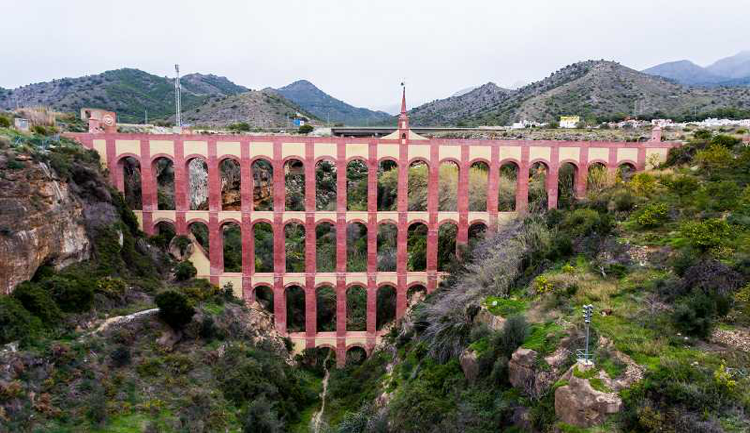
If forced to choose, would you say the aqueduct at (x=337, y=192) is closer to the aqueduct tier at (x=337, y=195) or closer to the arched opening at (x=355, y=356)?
the aqueduct tier at (x=337, y=195)

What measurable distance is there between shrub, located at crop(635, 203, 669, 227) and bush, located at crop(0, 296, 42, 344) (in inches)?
1026

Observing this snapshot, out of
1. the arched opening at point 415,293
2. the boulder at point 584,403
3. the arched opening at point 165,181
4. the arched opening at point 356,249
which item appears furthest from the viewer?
the arched opening at point 356,249

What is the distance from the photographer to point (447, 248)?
32719 millimetres

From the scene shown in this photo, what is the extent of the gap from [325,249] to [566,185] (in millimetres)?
20493

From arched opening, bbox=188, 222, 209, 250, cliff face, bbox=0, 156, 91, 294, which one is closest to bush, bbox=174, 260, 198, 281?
cliff face, bbox=0, 156, 91, 294

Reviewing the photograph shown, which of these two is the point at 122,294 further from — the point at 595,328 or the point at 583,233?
the point at 583,233

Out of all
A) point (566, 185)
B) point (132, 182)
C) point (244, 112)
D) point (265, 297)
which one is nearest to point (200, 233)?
point (132, 182)

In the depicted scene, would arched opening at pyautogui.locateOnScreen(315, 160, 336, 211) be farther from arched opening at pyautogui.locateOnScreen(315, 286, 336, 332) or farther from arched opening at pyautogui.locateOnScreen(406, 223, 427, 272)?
arched opening at pyautogui.locateOnScreen(315, 286, 336, 332)

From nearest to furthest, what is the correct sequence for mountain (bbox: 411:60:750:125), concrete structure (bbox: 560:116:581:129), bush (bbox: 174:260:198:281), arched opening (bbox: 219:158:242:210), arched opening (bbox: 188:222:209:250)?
bush (bbox: 174:260:198:281)
arched opening (bbox: 188:222:209:250)
arched opening (bbox: 219:158:242:210)
concrete structure (bbox: 560:116:581:129)
mountain (bbox: 411:60:750:125)

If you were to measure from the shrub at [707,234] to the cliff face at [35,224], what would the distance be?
87.0ft

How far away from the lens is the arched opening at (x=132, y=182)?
29969 mm

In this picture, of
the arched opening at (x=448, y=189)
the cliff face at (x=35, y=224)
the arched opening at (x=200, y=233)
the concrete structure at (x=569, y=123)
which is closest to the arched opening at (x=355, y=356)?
the arched opening at (x=200, y=233)

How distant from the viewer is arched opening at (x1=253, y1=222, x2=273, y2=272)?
118 ft

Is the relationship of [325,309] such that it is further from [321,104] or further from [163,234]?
[321,104]
